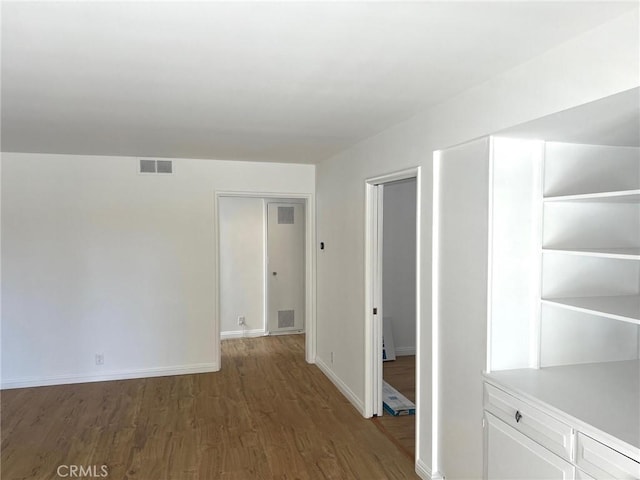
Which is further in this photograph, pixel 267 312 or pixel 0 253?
pixel 267 312

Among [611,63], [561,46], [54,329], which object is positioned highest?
[561,46]

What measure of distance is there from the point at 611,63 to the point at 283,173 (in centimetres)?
385

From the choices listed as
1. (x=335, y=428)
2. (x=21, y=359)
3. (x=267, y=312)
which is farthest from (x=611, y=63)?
(x=267, y=312)

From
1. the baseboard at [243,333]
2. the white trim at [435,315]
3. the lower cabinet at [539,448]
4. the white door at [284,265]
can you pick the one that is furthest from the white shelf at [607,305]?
the baseboard at [243,333]

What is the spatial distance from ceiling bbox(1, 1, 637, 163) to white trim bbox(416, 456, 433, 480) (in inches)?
90.7

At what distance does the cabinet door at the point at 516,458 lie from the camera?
5.92 feet

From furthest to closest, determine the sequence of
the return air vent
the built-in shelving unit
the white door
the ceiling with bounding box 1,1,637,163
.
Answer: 1. the white door
2. the return air vent
3. the built-in shelving unit
4. the ceiling with bounding box 1,1,637,163

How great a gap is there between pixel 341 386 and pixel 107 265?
9.07 ft

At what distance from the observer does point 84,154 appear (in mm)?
4445

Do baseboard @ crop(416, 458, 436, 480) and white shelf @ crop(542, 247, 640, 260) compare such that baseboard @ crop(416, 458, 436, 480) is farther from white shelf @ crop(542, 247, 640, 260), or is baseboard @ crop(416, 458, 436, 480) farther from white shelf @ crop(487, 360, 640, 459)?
white shelf @ crop(542, 247, 640, 260)

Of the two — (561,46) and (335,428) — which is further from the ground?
(561,46)

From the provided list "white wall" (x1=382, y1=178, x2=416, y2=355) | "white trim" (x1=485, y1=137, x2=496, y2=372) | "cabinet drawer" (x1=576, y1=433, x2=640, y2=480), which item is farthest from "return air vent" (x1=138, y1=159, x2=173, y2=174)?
"cabinet drawer" (x1=576, y1=433, x2=640, y2=480)

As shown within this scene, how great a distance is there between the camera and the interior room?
168 centimetres

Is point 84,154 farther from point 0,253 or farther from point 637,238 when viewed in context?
point 637,238
